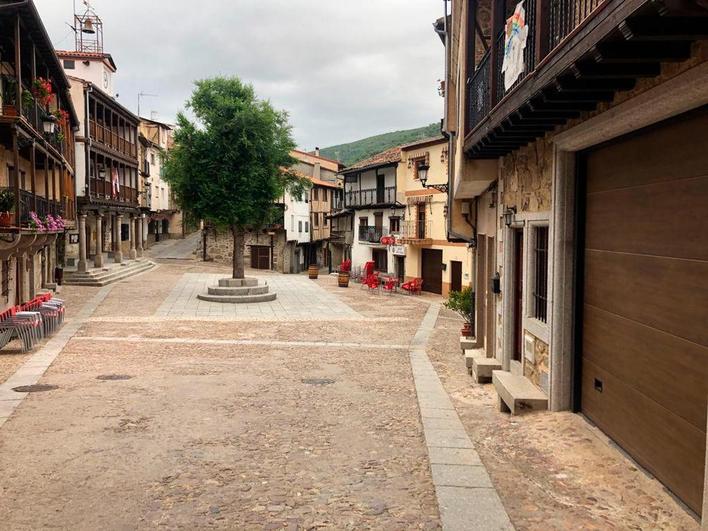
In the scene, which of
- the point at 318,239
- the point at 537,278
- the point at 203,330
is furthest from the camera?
the point at 318,239

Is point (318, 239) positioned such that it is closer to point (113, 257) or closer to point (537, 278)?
point (113, 257)

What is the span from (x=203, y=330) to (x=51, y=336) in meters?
3.50

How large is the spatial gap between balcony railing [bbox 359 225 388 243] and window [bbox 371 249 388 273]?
0.97 m

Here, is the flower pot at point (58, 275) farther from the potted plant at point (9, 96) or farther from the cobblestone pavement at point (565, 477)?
the cobblestone pavement at point (565, 477)

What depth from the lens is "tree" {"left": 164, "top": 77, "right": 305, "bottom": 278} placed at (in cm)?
2242

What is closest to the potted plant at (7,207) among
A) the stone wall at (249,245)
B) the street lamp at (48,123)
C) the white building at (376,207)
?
the street lamp at (48,123)

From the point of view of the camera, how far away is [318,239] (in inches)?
1966

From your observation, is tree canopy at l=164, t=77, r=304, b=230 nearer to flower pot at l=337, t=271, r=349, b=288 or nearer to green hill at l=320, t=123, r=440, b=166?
flower pot at l=337, t=271, r=349, b=288

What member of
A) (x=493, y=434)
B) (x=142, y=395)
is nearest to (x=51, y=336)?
(x=142, y=395)

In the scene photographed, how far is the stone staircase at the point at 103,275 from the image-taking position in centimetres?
2622

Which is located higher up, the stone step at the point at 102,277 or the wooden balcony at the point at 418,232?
the wooden balcony at the point at 418,232

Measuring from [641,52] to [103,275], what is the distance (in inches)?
1083

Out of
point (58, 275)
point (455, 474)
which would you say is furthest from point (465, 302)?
point (58, 275)

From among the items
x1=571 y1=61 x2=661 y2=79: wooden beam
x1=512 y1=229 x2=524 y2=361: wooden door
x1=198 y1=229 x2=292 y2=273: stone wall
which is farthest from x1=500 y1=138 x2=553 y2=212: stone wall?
x1=198 y1=229 x2=292 y2=273: stone wall
